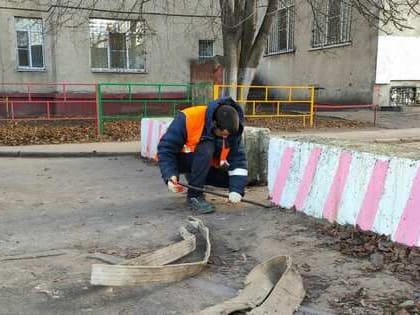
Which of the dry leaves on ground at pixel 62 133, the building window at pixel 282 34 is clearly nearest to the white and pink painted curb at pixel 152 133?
the dry leaves on ground at pixel 62 133

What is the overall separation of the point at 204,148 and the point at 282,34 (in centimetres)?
1948

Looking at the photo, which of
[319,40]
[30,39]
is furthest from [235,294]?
[319,40]

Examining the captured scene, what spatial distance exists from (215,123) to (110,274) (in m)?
2.07

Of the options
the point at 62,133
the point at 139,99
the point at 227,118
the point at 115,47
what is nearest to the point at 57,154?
the point at 62,133

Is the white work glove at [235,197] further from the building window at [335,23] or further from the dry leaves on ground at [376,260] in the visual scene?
the building window at [335,23]

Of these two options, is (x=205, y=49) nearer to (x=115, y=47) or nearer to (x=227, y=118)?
(x=115, y=47)

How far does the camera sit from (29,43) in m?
17.6

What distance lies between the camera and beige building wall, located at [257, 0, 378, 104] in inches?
669

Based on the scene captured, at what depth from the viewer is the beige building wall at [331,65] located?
1698 cm

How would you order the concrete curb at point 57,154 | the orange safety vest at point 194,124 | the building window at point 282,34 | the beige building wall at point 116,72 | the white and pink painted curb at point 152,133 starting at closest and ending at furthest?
the orange safety vest at point 194,124, the white and pink painted curb at point 152,133, the concrete curb at point 57,154, the beige building wall at point 116,72, the building window at point 282,34

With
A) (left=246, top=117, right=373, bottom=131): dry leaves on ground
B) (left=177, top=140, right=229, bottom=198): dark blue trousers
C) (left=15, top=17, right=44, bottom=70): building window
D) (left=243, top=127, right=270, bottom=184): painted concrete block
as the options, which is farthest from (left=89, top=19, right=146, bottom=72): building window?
(left=177, top=140, right=229, bottom=198): dark blue trousers

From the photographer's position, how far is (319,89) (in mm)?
19688

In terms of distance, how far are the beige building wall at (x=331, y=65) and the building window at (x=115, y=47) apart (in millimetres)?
6250

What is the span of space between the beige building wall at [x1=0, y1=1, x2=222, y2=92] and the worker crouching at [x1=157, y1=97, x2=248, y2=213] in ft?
40.9
